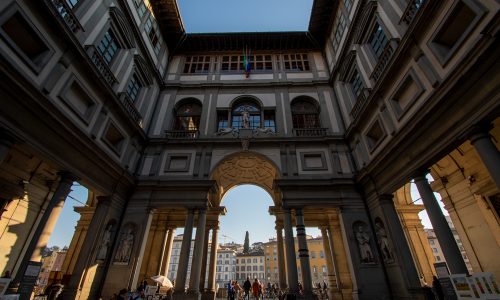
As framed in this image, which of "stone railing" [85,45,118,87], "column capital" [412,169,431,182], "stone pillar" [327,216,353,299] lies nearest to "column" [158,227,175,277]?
"stone railing" [85,45,118,87]

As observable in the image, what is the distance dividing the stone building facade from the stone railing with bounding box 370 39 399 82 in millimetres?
57

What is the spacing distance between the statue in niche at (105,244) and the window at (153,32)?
44.2 ft

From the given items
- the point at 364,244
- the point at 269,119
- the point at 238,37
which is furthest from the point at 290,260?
the point at 238,37

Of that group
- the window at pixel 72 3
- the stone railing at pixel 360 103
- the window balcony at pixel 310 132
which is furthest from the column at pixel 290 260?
the window at pixel 72 3

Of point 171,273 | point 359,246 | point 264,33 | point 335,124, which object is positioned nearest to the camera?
point 359,246

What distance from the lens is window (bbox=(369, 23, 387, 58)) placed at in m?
12.6

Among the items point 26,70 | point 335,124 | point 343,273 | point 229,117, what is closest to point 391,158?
point 335,124

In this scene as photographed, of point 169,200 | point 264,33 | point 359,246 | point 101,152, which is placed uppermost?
point 264,33

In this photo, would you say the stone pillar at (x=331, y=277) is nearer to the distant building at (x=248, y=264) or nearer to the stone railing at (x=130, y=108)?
the stone railing at (x=130, y=108)

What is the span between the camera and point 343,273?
1555cm

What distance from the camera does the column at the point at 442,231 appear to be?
25.8ft

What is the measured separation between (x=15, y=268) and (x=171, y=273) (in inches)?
3356

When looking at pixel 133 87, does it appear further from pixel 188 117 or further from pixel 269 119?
pixel 269 119

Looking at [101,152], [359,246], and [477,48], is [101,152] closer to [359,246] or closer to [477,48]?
[359,246]
